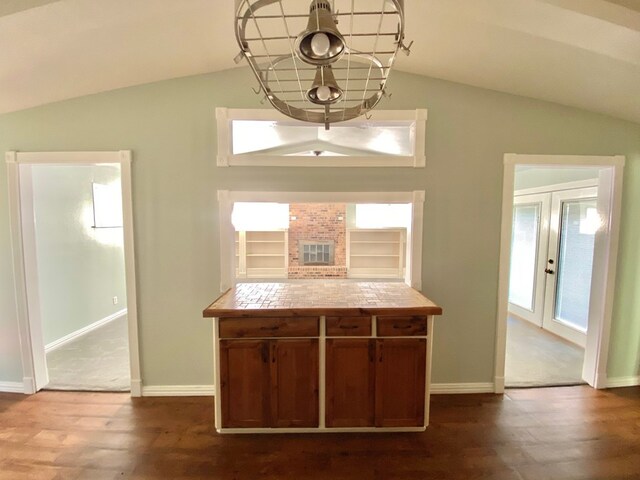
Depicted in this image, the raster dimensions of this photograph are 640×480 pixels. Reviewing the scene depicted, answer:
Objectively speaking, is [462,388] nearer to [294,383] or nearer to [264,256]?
[294,383]

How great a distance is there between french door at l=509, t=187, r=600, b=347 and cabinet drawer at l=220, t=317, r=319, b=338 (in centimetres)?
315

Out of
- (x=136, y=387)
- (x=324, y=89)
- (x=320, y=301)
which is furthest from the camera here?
(x=136, y=387)

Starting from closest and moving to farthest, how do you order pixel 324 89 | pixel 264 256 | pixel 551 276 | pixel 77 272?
pixel 324 89 → pixel 77 272 → pixel 551 276 → pixel 264 256

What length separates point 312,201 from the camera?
2396mm

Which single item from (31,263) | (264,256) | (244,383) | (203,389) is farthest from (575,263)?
(31,263)

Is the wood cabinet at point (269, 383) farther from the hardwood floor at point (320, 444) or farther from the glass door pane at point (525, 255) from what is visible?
the glass door pane at point (525, 255)

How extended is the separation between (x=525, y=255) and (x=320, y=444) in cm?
405

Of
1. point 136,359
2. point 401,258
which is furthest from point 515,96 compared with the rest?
point 401,258

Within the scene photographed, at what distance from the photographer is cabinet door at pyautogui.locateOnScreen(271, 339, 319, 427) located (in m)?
1.94

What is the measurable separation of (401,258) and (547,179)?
3.28 m

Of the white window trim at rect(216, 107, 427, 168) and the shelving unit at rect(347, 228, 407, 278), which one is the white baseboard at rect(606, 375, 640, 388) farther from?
the shelving unit at rect(347, 228, 407, 278)

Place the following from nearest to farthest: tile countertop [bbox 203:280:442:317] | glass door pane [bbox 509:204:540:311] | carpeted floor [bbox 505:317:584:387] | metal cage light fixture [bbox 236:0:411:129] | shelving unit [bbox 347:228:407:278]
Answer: metal cage light fixture [bbox 236:0:411:129], tile countertop [bbox 203:280:442:317], carpeted floor [bbox 505:317:584:387], glass door pane [bbox 509:204:540:311], shelving unit [bbox 347:228:407:278]

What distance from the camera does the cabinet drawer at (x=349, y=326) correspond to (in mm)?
1935

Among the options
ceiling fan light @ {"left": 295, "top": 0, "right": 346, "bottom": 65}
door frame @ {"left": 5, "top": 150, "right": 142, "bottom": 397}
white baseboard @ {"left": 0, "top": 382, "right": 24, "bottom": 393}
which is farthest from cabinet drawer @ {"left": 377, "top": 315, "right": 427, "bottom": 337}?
white baseboard @ {"left": 0, "top": 382, "right": 24, "bottom": 393}
